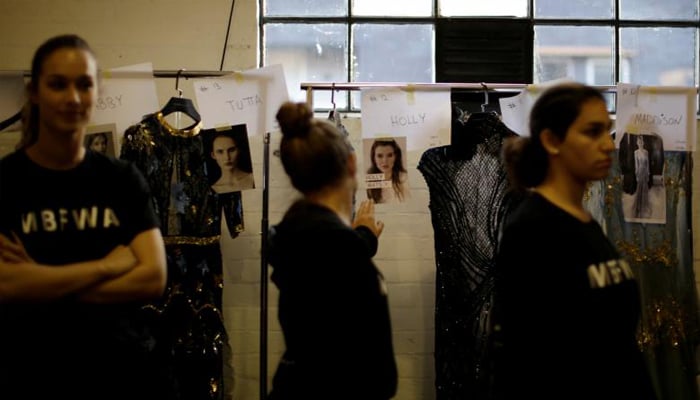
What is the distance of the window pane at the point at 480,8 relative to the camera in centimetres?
341

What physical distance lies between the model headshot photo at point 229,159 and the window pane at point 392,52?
861 millimetres

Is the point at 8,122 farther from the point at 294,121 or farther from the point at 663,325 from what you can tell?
the point at 663,325

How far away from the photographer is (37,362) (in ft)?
4.96

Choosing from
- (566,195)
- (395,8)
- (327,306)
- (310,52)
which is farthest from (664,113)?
(327,306)

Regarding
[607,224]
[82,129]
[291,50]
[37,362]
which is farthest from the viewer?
[291,50]

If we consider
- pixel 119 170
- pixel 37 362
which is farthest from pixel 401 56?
pixel 37 362

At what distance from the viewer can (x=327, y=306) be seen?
143 cm

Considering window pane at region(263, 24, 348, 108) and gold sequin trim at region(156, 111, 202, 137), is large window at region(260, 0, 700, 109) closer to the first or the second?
window pane at region(263, 24, 348, 108)

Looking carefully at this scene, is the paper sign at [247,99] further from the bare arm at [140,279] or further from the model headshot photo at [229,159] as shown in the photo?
the bare arm at [140,279]

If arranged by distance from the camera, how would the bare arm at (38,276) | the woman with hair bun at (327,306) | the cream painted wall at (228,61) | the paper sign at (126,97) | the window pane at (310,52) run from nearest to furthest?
the woman with hair bun at (327,306)
the bare arm at (38,276)
the paper sign at (126,97)
the cream painted wall at (228,61)
the window pane at (310,52)

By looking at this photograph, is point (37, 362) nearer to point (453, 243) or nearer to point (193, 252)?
point (193, 252)

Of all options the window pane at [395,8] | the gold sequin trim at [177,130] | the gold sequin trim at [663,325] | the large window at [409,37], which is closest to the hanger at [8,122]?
the gold sequin trim at [177,130]

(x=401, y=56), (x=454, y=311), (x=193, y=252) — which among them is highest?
(x=401, y=56)

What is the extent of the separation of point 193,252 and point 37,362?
1.21 meters
